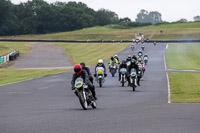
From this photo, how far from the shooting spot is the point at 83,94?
1350 centimetres

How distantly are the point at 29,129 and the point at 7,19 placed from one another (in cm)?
14331

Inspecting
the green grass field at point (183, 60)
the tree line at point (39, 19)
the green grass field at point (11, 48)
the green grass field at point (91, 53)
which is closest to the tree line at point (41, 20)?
the tree line at point (39, 19)

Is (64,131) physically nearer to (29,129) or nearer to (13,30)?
(29,129)

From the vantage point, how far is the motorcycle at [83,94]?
43.8ft

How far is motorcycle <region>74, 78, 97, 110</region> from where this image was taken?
1335 centimetres

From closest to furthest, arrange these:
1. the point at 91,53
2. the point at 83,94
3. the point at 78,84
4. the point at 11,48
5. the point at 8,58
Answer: the point at 78,84 → the point at 83,94 → the point at 8,58 → the point at 91,53 → the point at 11,48

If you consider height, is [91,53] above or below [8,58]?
below

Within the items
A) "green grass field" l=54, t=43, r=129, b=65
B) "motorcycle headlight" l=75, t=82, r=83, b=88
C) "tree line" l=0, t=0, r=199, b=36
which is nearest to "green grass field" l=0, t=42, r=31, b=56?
"green grass field" l=54, t=43, r=129, b=65

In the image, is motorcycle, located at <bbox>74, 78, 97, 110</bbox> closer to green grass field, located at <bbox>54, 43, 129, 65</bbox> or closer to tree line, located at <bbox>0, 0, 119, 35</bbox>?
green grass field, located at <bbox>54, 43, 129, 65</bbox>

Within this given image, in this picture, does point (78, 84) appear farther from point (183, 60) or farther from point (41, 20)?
point (41, 20)

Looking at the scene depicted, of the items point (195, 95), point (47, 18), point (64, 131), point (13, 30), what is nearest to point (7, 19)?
point (13, 30)

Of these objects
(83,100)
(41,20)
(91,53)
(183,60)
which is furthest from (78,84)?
(41,20)

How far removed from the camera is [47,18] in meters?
154

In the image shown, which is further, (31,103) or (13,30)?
(13,30)
